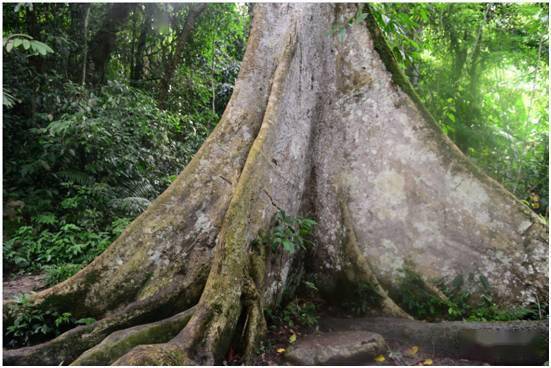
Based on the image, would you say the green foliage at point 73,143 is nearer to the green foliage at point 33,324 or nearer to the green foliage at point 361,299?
the green foliage at point 33,324

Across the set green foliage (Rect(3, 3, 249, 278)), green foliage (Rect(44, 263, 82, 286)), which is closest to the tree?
green foliage (Rect(44, 263, 82, 286))

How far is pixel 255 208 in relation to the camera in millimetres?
3680

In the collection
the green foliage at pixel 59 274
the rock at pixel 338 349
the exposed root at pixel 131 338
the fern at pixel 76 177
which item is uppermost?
the fern at pixel 76 177

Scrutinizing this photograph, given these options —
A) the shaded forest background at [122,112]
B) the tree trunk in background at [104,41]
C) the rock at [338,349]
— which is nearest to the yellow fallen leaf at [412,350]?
the rock at [338,349]

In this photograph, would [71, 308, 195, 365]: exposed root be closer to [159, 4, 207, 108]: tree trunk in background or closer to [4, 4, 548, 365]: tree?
[4, 4, 548, 365]: tree

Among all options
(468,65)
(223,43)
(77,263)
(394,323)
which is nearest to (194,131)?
(223,43)

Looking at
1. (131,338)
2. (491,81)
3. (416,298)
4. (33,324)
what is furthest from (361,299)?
(491,81)

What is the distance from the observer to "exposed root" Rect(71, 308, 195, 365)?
2.93 m

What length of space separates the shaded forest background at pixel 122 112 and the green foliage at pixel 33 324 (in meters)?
1.38

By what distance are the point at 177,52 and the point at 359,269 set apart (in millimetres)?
6858

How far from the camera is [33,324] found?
3.58 m

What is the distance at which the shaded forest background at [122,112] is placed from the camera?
238 inches

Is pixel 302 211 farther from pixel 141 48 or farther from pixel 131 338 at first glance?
pixel 141 48

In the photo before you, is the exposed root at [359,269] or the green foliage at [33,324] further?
the exposed root at [359,269]
